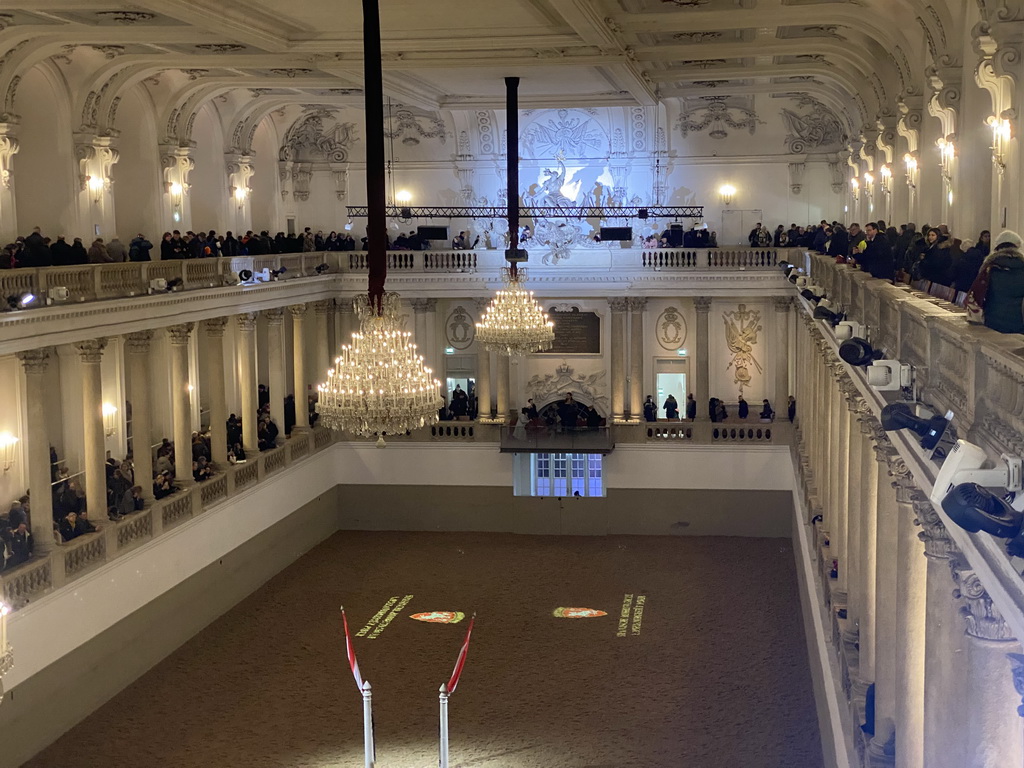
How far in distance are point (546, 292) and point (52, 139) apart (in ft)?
41.4

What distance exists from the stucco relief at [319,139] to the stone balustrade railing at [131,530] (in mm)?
9633

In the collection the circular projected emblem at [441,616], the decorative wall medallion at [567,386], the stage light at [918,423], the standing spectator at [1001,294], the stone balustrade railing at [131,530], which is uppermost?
the standing spectator at [1001,294]

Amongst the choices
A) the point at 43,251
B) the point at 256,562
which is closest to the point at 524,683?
the point at 256,562

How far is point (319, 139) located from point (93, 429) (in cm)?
1617

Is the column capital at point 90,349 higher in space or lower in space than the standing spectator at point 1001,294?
lower

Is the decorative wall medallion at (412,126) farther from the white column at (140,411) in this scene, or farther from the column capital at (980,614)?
the column capital at (980,614)

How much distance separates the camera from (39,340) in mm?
18891

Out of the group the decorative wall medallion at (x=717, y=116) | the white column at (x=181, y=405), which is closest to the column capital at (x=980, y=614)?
the white column at (x=181, y=405)

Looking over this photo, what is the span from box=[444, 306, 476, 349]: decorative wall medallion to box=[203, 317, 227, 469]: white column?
9139mm

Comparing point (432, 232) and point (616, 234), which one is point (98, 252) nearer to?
point (432, 232)

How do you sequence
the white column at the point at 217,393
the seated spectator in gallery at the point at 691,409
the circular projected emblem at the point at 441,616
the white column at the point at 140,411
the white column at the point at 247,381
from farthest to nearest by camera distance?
the seated spectator in gallery at the point at 691,409
the white column at the point at 247,381
the white column at the point at 217,393
the circular projected emblem at the point at 441,616
the white column at the point at 140,411

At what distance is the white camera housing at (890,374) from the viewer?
931 cm

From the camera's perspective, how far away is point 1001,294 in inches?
294

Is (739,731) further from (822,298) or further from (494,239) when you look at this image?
(494,239)
